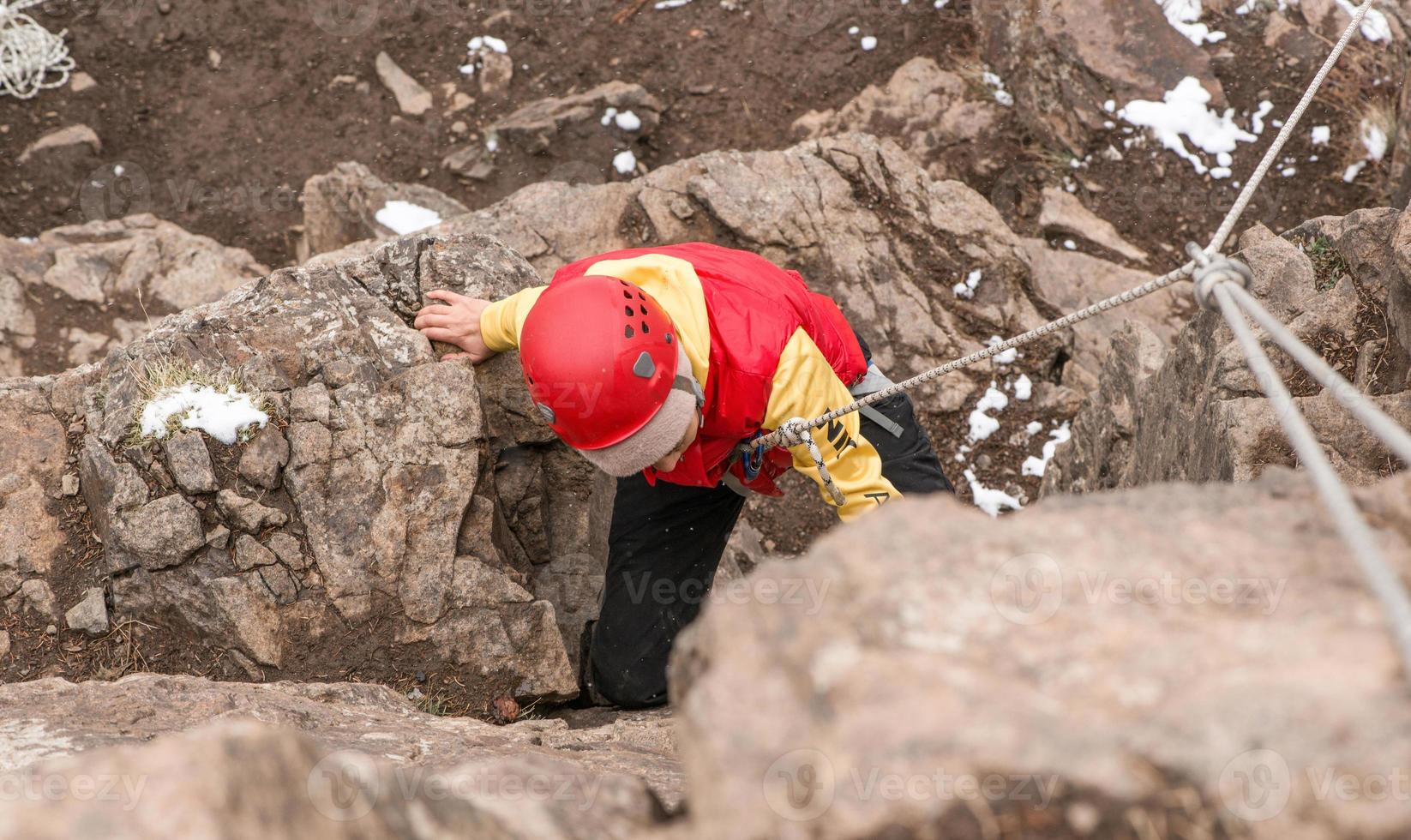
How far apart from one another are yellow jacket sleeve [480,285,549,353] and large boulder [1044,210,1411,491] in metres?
2.94

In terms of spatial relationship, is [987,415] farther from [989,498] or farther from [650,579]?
[650,579]

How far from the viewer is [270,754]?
1567 mm

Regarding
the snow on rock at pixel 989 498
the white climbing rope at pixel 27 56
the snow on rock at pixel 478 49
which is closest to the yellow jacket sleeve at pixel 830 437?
the snow on rock at pixel 989 498

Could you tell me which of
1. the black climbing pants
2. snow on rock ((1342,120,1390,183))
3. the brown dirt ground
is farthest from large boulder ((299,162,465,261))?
snow on rock ((1342,120,1390,183))

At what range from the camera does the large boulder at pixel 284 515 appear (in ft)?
13.3

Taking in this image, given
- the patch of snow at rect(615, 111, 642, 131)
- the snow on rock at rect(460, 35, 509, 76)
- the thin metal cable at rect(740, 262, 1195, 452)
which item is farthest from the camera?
the snow on rock at rect(460, 35, 509, 76)

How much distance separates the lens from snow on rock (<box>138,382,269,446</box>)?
165 inches

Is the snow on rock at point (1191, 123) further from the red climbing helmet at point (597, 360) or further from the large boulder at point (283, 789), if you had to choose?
the large boulder at point (283, 789)

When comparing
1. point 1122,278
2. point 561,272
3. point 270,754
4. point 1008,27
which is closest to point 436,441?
point 561,272

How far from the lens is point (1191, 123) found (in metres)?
8.55

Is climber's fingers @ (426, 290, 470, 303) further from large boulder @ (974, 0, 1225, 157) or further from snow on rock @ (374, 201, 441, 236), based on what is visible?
large boulder @ (974, 0, 1225, 157)

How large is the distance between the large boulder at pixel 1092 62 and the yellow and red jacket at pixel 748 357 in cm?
574

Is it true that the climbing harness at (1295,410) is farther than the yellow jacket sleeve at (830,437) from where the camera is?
No

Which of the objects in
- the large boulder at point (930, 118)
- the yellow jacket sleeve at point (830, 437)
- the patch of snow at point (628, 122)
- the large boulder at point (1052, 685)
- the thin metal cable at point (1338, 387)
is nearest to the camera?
the large boulder at point (1052, 685)
